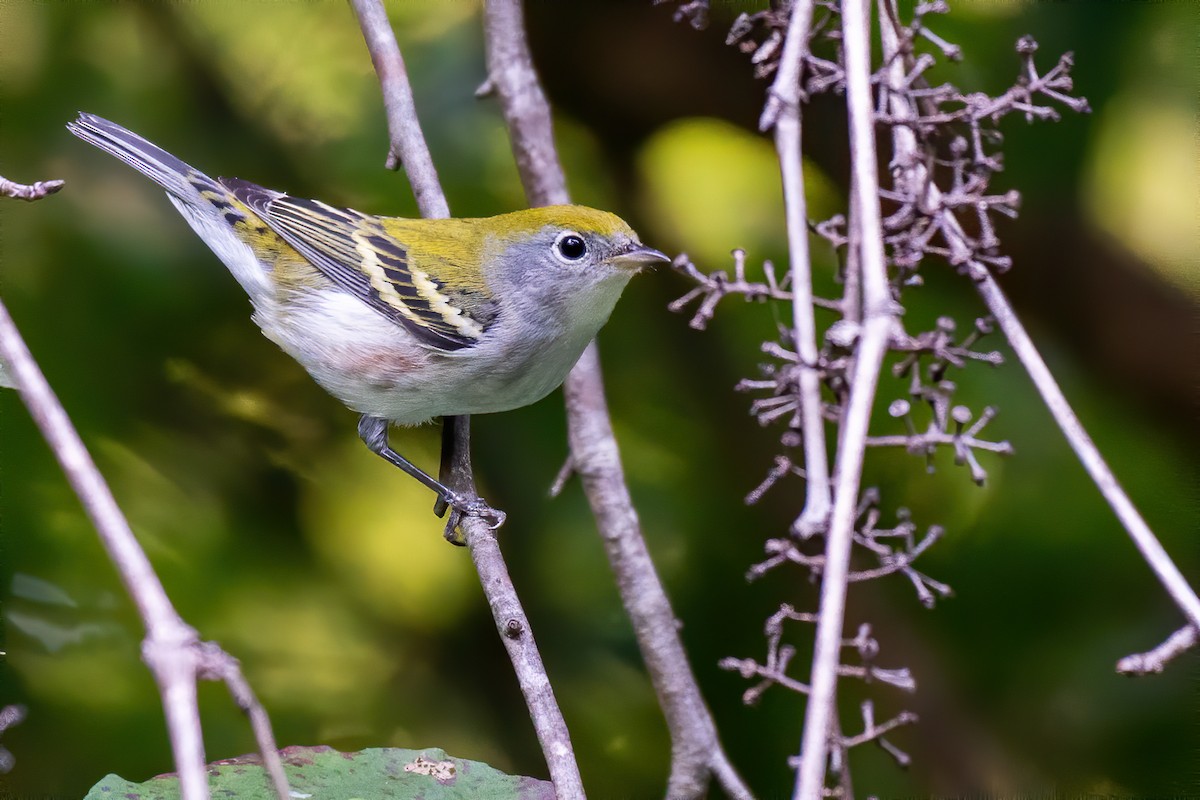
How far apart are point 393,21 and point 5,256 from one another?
3.90 feet

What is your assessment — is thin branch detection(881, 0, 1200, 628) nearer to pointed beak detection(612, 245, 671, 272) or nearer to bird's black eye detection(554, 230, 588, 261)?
pointed beak detection(612, 245, 671, 272)

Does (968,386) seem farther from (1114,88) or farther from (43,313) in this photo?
(43,313)

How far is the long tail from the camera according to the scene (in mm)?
2414

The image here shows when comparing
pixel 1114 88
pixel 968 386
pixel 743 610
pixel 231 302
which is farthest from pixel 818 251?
pixel 231 302

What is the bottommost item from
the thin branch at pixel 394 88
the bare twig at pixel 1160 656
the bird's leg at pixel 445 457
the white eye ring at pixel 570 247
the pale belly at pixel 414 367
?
the bare twig at pixel 1160 656

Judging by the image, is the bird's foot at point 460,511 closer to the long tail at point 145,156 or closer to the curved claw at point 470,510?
the curved claw at point 470,510

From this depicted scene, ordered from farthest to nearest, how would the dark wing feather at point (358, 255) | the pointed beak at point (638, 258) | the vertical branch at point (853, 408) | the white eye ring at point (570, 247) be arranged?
the dark wing feather at point (358, 255) < the white eye ring at point (570, 247) < the pointed beak at point (638, 258) < the vertical branch at point (853, 408)

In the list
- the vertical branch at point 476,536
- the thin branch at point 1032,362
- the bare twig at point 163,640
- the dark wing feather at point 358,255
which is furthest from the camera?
the dark wing feather at point 358,255

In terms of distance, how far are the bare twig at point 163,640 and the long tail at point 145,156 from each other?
69.5 inches

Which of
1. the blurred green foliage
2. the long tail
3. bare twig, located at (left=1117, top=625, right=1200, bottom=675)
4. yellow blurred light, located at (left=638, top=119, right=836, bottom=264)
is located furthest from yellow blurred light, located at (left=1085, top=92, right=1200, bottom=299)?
the long tail

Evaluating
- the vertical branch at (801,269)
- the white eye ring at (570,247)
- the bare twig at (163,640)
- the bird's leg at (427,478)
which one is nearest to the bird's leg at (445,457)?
the bird's leg at (427,478)

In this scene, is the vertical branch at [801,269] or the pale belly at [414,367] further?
the pale belly at [414,367]

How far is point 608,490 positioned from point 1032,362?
1.16 meters

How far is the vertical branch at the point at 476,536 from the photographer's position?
151 cm
